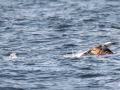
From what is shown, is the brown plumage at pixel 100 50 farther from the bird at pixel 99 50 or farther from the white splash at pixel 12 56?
the white splash at pixel 12 56

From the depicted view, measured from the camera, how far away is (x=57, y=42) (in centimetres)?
2648

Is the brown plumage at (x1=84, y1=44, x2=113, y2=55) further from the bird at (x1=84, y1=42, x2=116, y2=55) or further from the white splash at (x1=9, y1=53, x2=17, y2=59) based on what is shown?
the white splash at (x1=9, y1=53, x2=17, y2=59)

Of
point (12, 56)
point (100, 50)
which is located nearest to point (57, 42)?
point (100, 50)

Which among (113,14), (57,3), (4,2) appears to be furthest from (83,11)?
(4,2)

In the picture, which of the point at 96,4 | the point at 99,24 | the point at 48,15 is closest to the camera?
the point at 99,24

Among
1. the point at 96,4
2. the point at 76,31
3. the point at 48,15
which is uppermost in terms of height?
the point at 96,4

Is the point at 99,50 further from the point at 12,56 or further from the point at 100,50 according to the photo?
the point at 12,56

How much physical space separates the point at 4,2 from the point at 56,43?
51.2 ft

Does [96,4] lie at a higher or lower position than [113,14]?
higher

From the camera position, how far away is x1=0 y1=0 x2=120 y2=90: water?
62.3 ft

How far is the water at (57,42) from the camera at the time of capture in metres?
19.0

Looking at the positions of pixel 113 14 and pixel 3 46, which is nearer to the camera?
pixel 3 46

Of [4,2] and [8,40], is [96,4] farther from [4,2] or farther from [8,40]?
[8,40]

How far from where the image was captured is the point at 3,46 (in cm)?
2502
